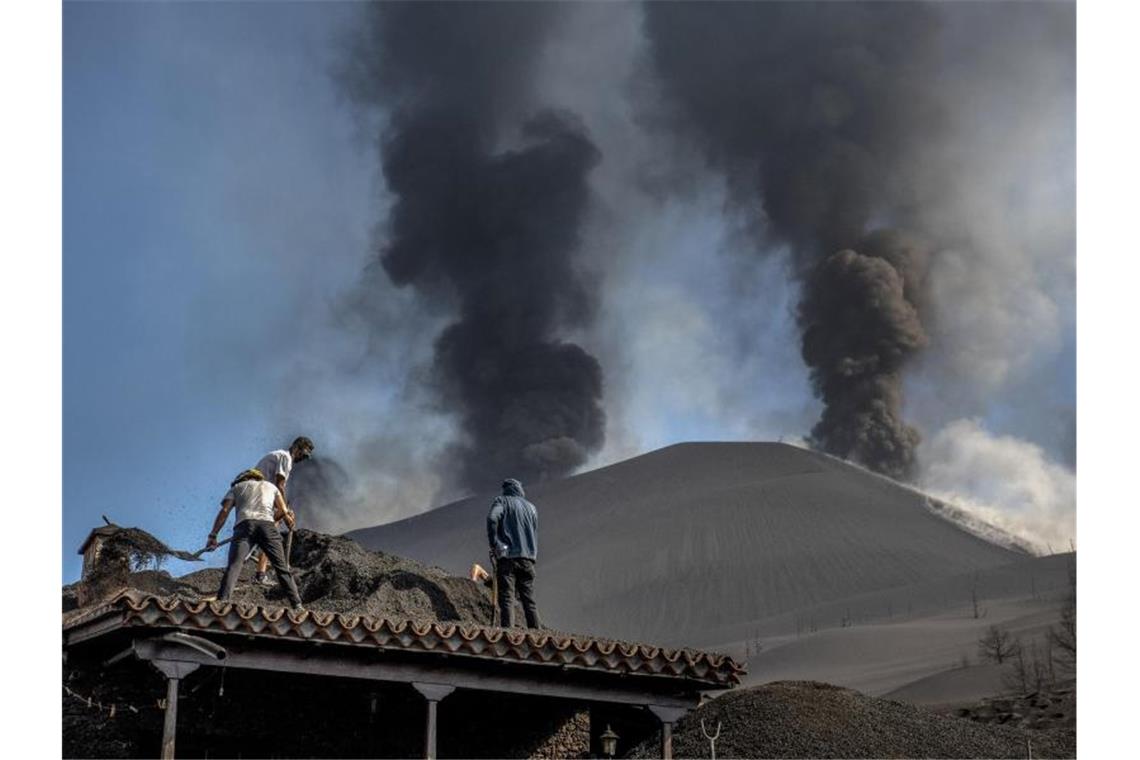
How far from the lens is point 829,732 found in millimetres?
20797

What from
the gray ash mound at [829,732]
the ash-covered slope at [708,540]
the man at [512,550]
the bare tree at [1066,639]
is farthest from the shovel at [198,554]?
the ash-covered slope at [708,540]

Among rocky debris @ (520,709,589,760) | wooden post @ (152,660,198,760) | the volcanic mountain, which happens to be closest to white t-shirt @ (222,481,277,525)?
wooden post @ (152,660,198,760)

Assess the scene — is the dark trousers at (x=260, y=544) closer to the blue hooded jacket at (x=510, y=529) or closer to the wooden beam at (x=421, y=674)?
the wooden beam at (x=421, y=674)

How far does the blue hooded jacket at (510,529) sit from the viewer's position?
13.6 meters

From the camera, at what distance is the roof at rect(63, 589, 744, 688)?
1027 cm

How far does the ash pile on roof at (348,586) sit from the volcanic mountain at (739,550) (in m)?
43.4

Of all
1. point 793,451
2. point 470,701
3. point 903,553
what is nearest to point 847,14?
point 793,451

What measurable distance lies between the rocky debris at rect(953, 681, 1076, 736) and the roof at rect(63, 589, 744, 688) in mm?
14812

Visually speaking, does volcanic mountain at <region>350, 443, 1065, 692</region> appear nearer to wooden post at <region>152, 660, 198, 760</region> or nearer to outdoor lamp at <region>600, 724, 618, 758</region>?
outdoor lamp at <region>600, 724, 618, 758</region>

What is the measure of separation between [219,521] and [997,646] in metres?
47.5

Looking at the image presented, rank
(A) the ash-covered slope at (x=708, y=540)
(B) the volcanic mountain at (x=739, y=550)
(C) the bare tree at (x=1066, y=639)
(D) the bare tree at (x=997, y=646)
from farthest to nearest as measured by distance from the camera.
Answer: (A) the ash-covered slope at (x=708, y=540), (B) the volcanic mountain at (x=739, y=550), (D) the bare tree at (x=997, y=646), (C) the bare tree at (x=1066, y=639)

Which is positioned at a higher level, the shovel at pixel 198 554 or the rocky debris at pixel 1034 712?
the shovel at pixel 198 554

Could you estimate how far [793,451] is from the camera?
134 metres

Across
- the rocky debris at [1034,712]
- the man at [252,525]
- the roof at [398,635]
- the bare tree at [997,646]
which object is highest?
the man at [252,525]
